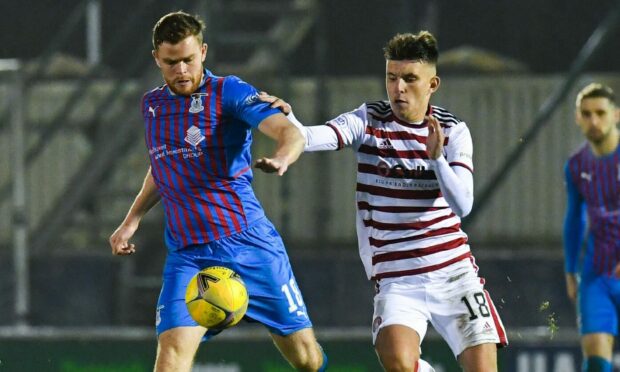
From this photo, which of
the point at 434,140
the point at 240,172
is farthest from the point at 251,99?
the point at 434,140

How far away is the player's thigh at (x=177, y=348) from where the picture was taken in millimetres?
6738

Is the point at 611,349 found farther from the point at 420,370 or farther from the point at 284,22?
the point at 284,22

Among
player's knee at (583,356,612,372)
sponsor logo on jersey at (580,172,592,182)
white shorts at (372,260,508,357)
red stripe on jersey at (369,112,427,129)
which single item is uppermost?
red stripe on jersey at (369,112,427,129)

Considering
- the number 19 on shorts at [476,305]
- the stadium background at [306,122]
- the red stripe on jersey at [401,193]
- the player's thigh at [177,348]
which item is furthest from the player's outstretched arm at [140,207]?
the stadium background at [306,122]

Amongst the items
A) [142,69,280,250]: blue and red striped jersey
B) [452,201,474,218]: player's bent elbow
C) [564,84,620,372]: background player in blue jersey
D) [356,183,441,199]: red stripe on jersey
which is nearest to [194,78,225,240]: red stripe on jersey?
[142,69,280,250]: blue and red striped jersey

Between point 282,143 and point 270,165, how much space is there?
517 mm

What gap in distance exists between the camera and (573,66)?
12.1 metres

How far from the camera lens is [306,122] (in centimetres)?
1210

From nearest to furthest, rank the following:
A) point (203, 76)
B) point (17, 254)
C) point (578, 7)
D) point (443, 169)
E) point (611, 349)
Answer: point (443, 169)
point (203, 76)
point (611, 349)
point (17, 254)
point (578, 7)

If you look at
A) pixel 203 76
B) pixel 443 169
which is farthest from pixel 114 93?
pixel 443 169

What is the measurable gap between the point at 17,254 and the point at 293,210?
6.67 ft

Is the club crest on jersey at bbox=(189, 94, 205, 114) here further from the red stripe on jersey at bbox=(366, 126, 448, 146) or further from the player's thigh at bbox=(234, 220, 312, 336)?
the red stripe on jersey at bbox=(366, 126, 448, 146)

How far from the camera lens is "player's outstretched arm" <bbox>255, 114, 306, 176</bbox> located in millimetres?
5663

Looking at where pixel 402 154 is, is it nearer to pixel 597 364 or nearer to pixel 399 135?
pixel 399 135
